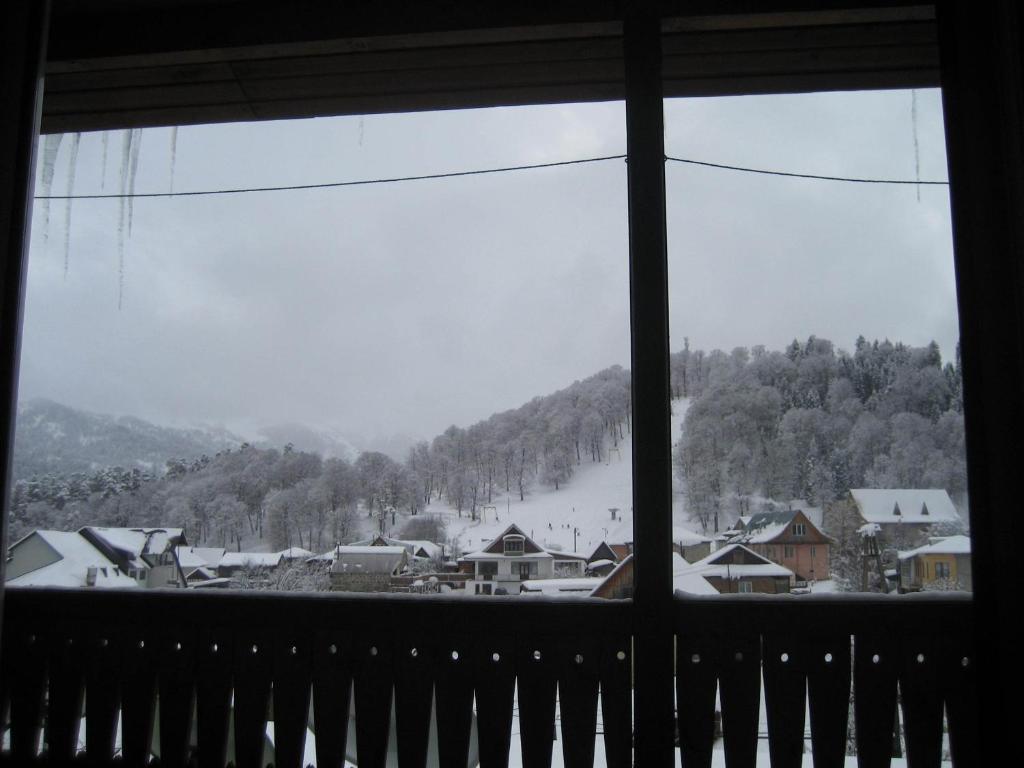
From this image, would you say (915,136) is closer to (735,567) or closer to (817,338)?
(817,338)

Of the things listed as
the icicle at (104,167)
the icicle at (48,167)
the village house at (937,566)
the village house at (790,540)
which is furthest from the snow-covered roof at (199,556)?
the village house at (937,566)

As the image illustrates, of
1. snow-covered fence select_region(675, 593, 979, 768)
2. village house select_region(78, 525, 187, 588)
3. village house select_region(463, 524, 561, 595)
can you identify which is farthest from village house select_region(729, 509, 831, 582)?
village house select_region(78, 525, 187, 588)

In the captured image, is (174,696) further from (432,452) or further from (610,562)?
(610,562)

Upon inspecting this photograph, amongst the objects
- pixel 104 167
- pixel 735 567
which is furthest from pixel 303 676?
pixel 104 167

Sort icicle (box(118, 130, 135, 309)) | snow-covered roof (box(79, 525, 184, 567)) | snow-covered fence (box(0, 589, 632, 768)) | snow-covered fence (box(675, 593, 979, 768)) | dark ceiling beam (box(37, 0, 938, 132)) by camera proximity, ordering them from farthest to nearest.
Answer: icicle (box(118, 130, 135, 309)) < snow-covered roof (box(79, 525, 184, 567)) < dark ceiling beam (box(37, 0, 938, 132)) < snow-covered fence (box(0, 589, 632, 768)) < snow-covered fence (box(675, 593, 979, 768))

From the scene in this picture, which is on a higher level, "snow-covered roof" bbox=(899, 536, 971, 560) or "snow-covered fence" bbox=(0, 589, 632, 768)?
"snow-covered roof" bbox=(899, 536, 971, 560)

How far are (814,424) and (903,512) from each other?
370 millimetres

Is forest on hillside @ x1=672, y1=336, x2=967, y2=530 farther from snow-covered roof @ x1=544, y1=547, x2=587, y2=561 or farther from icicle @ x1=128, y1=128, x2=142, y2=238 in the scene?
icicle @ x1=128, y1=128, x2=142, y2=238

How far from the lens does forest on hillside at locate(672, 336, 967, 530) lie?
2.06m

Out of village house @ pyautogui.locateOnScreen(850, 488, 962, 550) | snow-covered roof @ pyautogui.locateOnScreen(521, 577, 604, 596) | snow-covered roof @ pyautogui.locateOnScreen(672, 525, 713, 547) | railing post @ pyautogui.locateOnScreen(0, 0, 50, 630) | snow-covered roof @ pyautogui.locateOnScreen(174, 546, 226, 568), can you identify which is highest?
railing post @ pyautogui.locateOnScreen(0, 0, 50, 630)

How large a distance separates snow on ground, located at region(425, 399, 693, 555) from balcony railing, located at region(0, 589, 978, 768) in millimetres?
220

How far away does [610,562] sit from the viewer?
2092 millimetres

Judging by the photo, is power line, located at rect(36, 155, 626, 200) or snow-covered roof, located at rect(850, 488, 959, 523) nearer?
snow-covered roof, located at rect(850, 488, 959, 523)

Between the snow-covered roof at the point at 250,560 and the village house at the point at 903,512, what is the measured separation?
1.90m
